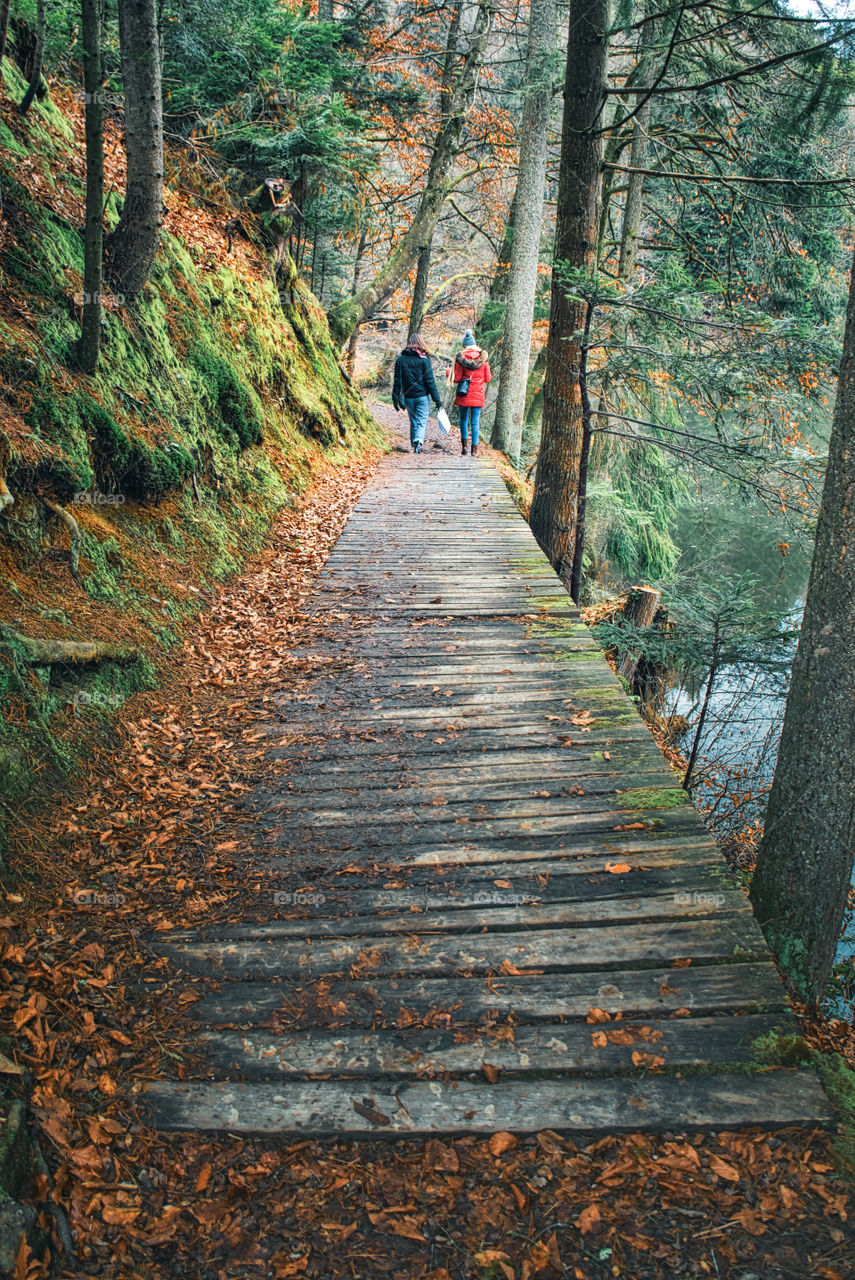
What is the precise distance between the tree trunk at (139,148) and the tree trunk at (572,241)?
12.5 ft

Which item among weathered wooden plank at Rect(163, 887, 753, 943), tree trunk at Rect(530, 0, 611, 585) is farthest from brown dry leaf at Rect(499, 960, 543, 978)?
tree trunk at Rect(530, 0, 611, 585)

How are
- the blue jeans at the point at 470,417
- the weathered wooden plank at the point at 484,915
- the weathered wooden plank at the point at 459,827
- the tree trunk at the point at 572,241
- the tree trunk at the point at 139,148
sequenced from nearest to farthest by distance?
the weathered wooden plank at the point at 484,915 → the weathered wooden plank at the point at 459,827 → the tree trunk at the point at 139,148 → the tree trunk at the point at 572,241 → the blue jeans at the point at 470,417

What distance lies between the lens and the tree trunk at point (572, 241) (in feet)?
24.2

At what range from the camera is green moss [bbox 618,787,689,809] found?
12.9 feet

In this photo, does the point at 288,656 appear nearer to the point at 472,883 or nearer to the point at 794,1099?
the point at 472,883

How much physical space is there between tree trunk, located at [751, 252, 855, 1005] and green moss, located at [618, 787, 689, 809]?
472mm

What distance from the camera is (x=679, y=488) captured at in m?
14.4

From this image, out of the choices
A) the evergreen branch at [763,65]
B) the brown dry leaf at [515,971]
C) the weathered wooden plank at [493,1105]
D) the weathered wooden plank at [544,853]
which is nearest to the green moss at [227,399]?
the evergreen branch at [763,65]

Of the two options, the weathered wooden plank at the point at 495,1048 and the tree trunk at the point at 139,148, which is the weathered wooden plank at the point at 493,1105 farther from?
the tree trunk at the point at 139,148

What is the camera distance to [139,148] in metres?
5.81

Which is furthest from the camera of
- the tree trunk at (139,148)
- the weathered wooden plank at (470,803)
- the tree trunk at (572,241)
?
the tree trunk at (572,241)

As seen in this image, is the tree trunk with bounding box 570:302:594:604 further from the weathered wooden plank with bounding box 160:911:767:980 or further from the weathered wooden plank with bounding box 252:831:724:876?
the weathered wooden plank with bounding box 160:911:767:980

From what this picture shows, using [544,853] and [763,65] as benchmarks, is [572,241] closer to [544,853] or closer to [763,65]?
[763,65]

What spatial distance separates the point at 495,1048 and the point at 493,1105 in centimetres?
20
